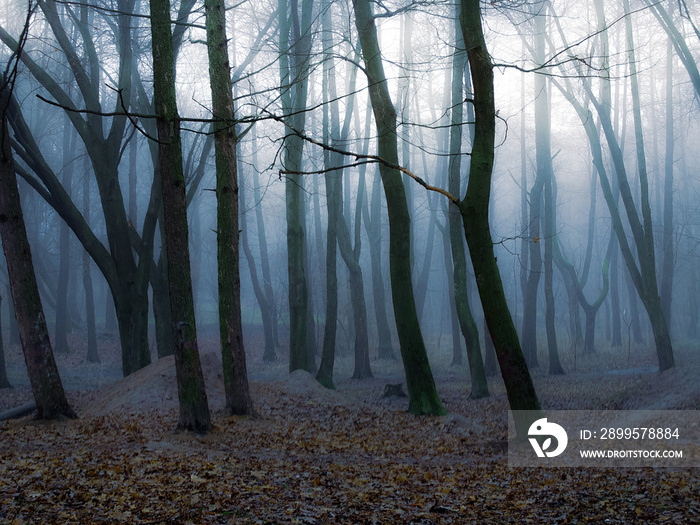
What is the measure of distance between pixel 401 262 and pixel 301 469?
4.95m

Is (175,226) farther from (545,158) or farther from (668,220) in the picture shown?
(668,220)

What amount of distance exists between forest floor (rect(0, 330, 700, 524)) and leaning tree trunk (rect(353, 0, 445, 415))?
1.71 ft

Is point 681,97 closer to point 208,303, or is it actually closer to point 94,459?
point 94,459

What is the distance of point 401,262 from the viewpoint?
1024cm

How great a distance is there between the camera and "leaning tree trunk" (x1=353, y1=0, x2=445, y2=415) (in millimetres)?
10141

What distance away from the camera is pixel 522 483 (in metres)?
5.41

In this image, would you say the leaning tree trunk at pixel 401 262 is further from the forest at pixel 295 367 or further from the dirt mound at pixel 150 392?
the dirt mound at pixel 150 392

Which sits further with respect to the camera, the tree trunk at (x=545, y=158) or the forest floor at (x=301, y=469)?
the tree trunk at (x=545, y=158)

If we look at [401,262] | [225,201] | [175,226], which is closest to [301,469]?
[175,226]

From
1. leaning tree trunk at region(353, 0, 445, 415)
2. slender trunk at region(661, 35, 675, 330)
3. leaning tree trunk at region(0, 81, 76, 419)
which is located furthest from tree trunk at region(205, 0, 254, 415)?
slender trunk at region(661, 35, 675, 330)

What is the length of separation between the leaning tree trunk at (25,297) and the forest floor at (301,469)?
0.46 metres

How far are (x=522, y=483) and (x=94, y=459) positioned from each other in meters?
4.31

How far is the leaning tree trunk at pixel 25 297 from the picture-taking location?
805 cm

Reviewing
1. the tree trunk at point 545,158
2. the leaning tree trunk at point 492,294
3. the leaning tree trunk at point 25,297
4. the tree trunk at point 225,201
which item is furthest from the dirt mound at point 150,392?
the tree trunk at point 545,158
